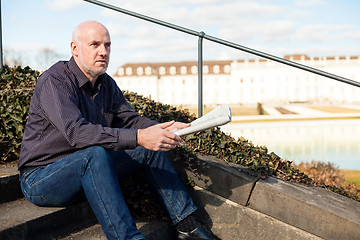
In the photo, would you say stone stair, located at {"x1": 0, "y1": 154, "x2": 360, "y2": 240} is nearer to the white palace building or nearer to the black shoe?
the black shoe

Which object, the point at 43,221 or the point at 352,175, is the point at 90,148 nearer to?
the point at 43,221

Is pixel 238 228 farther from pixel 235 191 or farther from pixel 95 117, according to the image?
pixel 95 117

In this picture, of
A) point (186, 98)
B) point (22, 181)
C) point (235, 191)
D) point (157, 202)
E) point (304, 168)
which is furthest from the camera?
point (186, 98)

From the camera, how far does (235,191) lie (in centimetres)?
280

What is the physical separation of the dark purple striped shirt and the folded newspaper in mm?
271

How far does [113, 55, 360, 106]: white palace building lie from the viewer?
67.2 meters

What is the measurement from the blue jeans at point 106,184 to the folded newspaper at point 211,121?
1.09 ft

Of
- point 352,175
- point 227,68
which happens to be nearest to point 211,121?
point 352,175

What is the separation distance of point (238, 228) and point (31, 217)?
1.42 m

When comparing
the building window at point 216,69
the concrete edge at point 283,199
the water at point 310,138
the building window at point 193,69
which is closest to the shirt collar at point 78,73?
the concrete edge at point 283,199

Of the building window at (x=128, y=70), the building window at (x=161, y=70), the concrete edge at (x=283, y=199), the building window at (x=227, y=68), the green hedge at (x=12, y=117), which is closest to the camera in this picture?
the concrete edge at (x=283, y=199)

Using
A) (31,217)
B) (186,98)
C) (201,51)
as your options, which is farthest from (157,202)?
(186,98)

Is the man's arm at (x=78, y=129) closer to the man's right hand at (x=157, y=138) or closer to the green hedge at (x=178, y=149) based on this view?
the man's right hand at (x=157, y=138)

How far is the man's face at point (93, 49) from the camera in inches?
87.8
